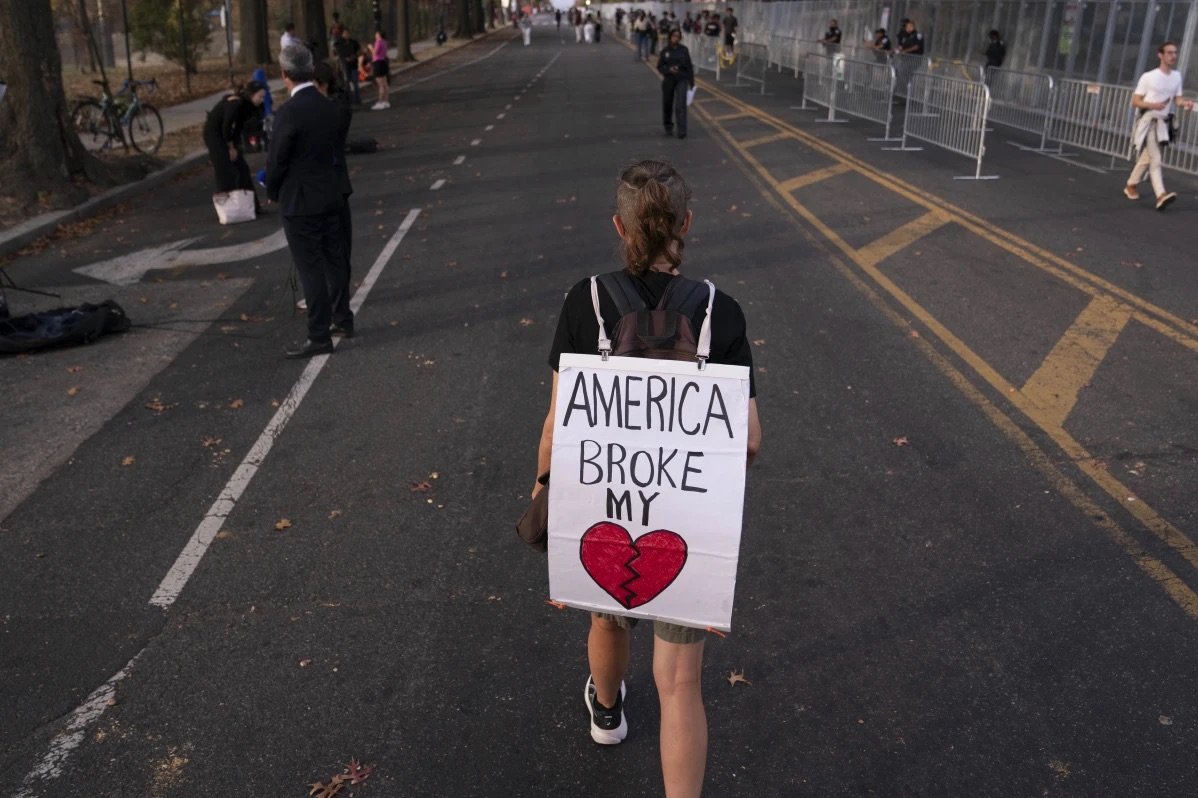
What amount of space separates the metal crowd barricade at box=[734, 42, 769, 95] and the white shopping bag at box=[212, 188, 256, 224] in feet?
86.0

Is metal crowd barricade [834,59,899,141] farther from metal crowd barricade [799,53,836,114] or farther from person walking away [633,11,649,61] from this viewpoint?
person walking away [633,11,649,61]

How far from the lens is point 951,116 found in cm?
1834

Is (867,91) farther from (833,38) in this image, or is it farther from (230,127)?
(230,127)

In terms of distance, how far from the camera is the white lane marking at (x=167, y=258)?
11141 millimetres

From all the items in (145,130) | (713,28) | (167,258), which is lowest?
(167,258)

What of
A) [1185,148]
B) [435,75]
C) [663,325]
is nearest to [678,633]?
[663,325]

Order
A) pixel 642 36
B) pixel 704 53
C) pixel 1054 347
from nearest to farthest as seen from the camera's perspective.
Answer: pixel 1054 347 → pixel 704 53 → pixel 642 36

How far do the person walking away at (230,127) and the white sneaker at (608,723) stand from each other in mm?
11300

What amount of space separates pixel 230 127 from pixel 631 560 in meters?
11.9

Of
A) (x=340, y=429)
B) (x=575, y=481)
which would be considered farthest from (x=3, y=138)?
(x=575, y=481)

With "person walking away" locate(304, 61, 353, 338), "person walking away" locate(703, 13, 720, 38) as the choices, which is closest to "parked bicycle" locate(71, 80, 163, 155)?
"person walking away" locate(304, 61, 353, 338)

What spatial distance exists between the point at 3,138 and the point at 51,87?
3.04ft

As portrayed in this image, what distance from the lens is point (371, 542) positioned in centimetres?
523

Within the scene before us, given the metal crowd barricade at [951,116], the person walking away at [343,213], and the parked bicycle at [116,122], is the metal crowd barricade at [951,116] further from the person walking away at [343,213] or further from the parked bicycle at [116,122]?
the parked bicycle at [116,122]
